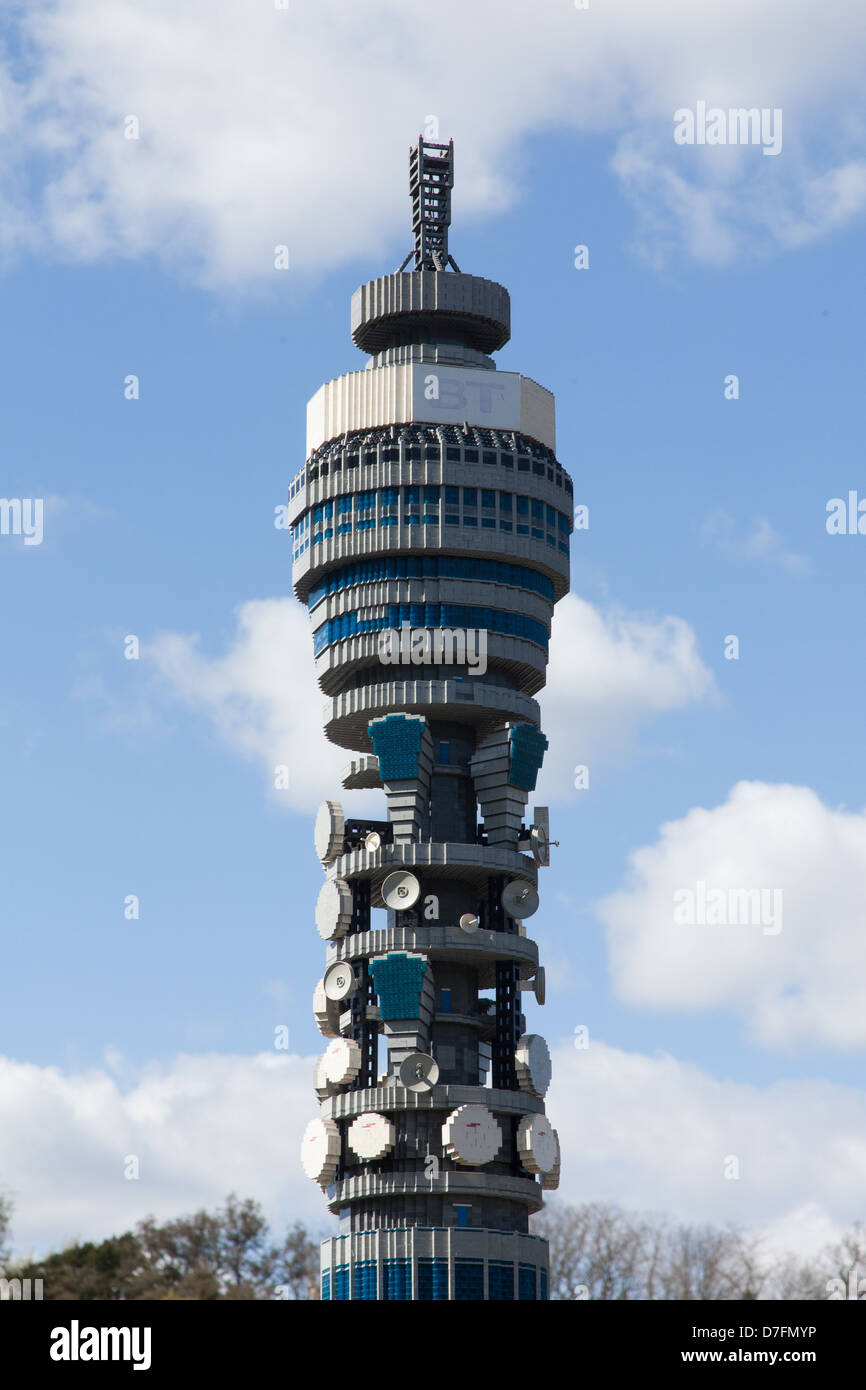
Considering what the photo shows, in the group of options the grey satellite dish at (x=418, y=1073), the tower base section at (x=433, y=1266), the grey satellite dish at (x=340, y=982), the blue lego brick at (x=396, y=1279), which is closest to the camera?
the blue lego brick at (x=396, y=1279)

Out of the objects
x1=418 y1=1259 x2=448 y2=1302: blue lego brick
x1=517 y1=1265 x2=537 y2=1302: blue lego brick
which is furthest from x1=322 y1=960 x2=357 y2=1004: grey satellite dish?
x1=517 y1=1265 x2=537 y2=1302: blue lego brick

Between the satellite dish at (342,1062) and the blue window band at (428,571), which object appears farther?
the blue window band at (428,571)

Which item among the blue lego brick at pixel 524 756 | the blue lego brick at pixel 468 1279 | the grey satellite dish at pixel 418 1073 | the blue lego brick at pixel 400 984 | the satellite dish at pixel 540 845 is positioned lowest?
the blue lego brick at pixel 468 1279

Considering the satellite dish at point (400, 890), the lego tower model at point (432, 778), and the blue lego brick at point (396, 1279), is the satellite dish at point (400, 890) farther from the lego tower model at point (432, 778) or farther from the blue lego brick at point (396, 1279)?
the blue lego brick at point (396, 1279)

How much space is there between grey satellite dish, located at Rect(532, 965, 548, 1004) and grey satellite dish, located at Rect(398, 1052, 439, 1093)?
39.2ft

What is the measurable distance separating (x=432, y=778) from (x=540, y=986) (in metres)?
17.9

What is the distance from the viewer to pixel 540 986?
168375 mm

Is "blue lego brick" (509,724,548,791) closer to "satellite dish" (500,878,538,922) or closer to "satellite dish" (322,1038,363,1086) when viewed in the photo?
"satellite dish" (500,878,538,922)

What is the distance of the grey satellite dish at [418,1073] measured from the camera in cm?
15962

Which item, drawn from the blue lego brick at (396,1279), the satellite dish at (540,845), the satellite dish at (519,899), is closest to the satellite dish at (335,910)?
the satellite dish at (519,899)

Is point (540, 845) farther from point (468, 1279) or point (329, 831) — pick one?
point (468, 1279)

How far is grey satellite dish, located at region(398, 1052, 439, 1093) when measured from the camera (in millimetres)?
159625

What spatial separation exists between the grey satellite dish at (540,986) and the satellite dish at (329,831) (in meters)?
17.7
